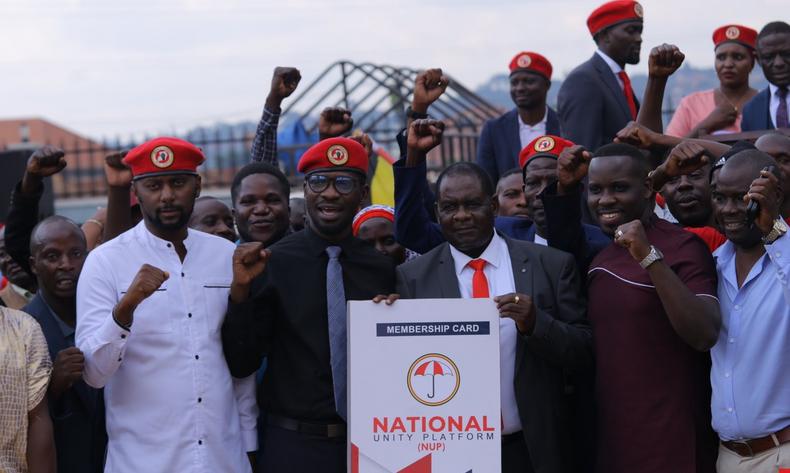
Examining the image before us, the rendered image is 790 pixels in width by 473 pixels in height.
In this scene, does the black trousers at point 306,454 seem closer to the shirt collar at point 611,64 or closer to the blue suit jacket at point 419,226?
the blue suit jacket at point 419,226

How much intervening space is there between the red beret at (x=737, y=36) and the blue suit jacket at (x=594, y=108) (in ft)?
6.13

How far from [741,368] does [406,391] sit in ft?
5.27

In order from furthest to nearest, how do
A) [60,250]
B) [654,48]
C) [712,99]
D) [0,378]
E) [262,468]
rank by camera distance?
1. [712,99]
2. [654,48]
3. [60,250]
4. [262,468]
5. [0,378]

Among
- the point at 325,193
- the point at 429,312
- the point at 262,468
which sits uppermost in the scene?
the point at 325,193

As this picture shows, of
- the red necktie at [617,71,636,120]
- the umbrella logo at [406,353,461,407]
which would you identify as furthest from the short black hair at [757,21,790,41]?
the umbrella logo at [406,353,461,407]

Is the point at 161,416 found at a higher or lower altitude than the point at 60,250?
lower

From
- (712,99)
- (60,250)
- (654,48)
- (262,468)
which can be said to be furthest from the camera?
(712,99)

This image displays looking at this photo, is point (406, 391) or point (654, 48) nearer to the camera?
point (406, 391)

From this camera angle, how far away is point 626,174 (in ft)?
19.7

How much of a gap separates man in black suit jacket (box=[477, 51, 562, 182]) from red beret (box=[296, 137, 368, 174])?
3.60m

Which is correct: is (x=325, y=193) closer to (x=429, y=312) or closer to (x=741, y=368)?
(x=429, y=312)

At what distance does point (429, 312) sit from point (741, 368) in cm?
152

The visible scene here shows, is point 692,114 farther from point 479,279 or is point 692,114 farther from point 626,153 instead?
point 479,279

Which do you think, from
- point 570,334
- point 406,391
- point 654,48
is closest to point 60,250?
point 406,391
